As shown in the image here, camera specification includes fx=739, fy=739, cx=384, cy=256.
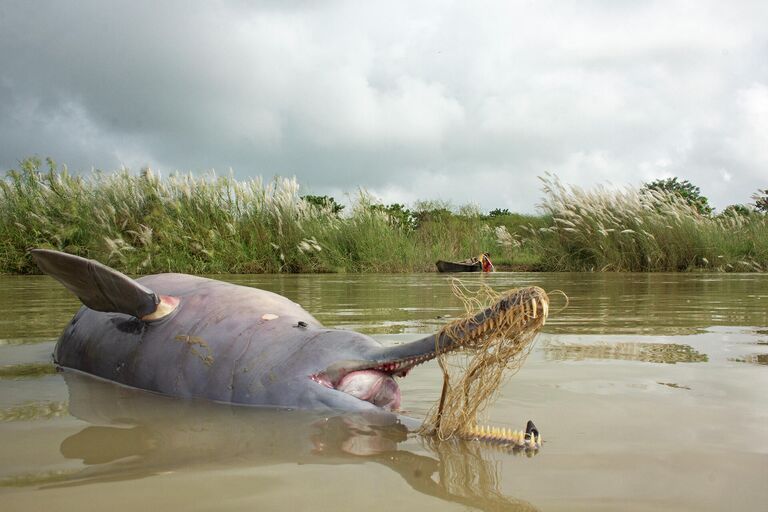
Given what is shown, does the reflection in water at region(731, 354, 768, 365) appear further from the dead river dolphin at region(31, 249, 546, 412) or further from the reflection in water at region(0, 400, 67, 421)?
the reflection in water at region(0, 400, 67, 421)

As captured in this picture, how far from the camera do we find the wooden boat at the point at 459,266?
17.1m

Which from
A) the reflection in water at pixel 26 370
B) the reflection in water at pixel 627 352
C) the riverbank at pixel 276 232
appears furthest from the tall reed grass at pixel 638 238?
the reflection in water at pixel 26 370

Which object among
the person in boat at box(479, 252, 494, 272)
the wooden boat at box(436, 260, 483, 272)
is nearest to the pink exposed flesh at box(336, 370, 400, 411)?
the wooden boat at box(436, 260, 483, 272)

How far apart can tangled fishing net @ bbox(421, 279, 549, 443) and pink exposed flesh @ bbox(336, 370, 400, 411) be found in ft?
1.20

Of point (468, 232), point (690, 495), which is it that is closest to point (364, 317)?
point (690, 495)

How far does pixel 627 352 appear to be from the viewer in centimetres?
420

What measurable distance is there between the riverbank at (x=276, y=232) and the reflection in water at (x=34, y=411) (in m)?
14.0

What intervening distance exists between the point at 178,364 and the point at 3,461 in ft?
3.51

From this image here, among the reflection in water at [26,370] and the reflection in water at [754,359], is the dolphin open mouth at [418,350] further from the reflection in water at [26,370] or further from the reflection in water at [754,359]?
the reflection in water at [754,359]

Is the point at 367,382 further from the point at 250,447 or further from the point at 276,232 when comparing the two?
the point at 276,232

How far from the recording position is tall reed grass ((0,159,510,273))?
17250mm

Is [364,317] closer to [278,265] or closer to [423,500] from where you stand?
[423,500]

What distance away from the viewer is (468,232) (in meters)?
21.0

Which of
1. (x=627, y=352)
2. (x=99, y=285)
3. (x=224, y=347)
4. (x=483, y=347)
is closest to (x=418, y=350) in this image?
(x=483, y=347)
